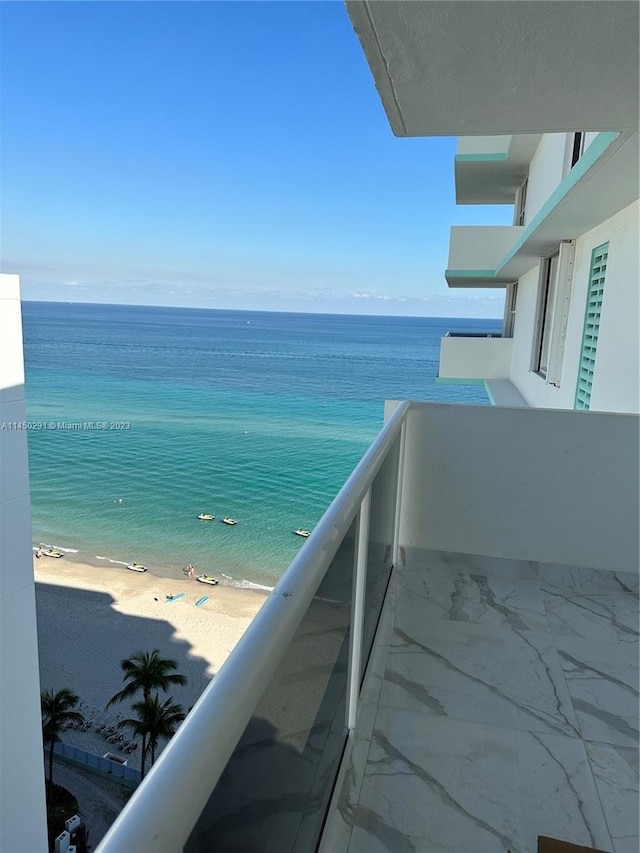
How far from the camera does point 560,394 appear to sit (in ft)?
21.7

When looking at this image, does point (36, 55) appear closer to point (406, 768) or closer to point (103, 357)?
point (103, 357)

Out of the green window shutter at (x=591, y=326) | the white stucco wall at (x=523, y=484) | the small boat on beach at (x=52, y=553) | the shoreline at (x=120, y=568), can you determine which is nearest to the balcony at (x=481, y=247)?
the green window shutter at (x=591, y=326)

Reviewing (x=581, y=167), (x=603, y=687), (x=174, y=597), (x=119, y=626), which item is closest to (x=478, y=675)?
(x=603, y=687)

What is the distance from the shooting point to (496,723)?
7.38ft

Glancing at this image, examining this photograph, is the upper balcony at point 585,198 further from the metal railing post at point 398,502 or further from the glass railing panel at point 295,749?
the glass railing panel at point 295,749

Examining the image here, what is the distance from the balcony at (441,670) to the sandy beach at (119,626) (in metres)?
14.4

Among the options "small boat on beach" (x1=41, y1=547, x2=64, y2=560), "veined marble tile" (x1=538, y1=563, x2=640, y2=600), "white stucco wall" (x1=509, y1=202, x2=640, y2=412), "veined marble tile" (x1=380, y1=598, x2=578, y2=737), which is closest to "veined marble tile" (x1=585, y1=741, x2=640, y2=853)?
"veined marble tile" (x1=380, y1=598, x2=578, y2=737)

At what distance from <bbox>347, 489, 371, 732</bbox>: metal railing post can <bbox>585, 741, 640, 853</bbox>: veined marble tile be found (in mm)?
838

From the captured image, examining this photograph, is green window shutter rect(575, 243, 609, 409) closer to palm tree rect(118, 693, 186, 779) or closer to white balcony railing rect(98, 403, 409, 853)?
white balcony railing rect(98, 403, 409, 853)

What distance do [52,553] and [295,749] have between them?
25.3 m

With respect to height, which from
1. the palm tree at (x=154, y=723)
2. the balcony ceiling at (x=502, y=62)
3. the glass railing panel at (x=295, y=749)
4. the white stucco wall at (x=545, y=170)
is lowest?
the palm tree at (x=154, y=723)

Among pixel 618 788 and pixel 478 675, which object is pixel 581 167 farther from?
pixel 618 788

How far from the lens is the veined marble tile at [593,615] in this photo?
295cm

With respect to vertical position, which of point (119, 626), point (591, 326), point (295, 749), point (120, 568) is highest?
point (591, 326)
